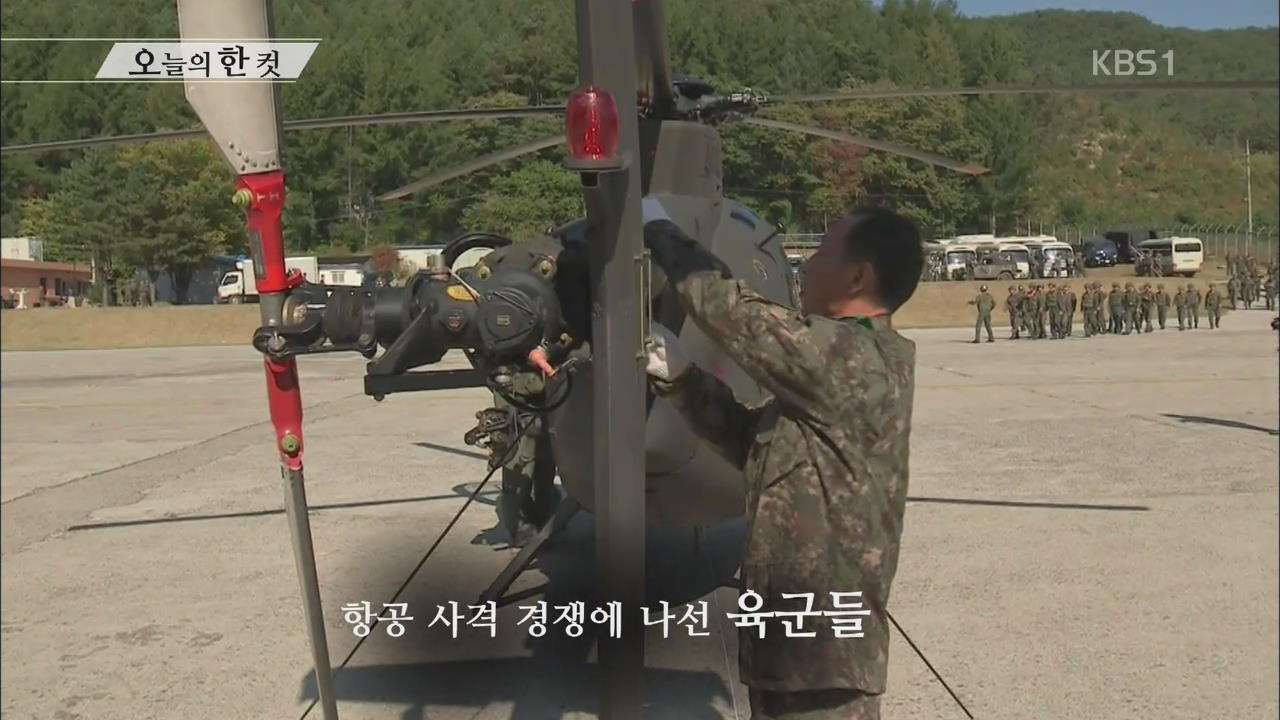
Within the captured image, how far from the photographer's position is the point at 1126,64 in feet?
10.9

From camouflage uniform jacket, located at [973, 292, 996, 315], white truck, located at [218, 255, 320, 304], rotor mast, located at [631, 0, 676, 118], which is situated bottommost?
camouflage uniform jacket, located at [973, 292, 996, 315]

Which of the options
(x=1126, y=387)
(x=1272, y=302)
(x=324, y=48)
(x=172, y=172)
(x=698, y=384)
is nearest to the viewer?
(x=698, y=384)

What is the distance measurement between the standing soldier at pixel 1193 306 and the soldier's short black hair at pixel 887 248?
31.7m

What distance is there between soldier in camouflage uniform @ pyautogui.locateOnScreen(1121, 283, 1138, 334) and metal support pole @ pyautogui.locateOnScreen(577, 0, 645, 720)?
100 ft

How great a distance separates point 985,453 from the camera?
10039 mm

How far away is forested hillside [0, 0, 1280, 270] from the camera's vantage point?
117 inches

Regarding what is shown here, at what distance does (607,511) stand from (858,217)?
2.82ft

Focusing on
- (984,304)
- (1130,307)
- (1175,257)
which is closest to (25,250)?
(984,304)

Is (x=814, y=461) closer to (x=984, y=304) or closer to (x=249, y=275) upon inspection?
(x=249, y=275)

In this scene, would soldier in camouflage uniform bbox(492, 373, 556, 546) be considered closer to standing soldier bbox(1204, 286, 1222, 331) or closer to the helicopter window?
the helicopter window

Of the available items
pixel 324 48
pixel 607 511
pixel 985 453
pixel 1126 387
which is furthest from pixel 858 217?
pixel 1126 387

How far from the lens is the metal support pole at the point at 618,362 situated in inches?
86.7

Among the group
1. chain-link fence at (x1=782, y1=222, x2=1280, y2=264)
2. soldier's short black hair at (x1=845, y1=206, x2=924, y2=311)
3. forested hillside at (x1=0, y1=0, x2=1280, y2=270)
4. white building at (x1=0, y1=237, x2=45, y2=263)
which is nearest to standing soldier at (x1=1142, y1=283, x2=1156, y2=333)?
chain-link fence at (x1=782, y1=222, x2=1280, y2=264)

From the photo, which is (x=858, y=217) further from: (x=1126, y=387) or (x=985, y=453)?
(x=1126, y=387)
